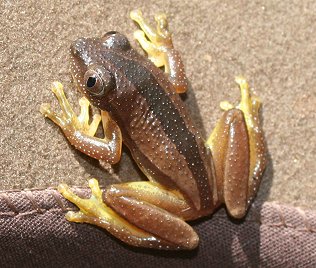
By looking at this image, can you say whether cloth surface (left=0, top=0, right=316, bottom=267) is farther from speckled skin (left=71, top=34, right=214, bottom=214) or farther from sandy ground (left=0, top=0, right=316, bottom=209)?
speckled skin (left=71, top=34, right=214, bottom=214)

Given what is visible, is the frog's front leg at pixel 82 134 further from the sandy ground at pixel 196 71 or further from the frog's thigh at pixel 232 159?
the frog's thigh at pixel 232 159

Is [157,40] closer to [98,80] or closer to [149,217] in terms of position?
[98,80]

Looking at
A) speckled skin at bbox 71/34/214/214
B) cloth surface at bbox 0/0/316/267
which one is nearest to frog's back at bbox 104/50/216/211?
speckled skin at bbox 71/34/214/214

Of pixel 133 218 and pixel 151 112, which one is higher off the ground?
pixel 151 112

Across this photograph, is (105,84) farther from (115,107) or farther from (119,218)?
(119,218)

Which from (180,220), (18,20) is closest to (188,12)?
(18,20)

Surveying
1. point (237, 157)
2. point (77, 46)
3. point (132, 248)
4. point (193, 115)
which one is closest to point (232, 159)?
point (237, 157)
